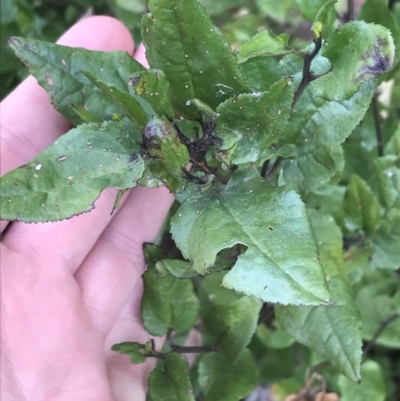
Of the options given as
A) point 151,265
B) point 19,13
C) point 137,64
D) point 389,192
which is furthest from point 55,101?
point 19,13

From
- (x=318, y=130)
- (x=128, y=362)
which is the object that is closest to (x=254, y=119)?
(x=318, y=130)

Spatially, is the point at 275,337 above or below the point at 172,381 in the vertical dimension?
below

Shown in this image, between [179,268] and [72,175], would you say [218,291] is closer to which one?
[179,268]

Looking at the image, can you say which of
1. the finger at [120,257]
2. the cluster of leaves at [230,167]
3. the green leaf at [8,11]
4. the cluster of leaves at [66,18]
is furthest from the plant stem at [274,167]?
the green leaf at [8,11]

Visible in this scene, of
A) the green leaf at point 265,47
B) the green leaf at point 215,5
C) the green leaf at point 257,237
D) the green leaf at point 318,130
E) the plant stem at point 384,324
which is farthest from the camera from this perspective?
the green leaf at point 215,5

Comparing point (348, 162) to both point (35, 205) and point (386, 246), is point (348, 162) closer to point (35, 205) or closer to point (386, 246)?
point (386, 246)

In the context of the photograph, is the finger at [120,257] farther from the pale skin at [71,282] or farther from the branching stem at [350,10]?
the branching stem at [350,10]
